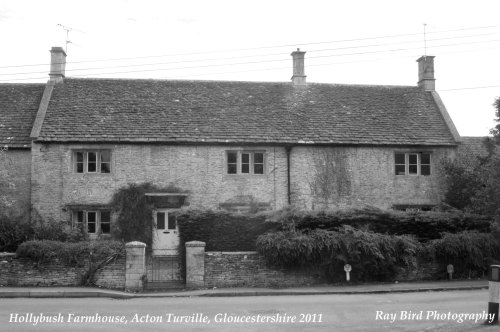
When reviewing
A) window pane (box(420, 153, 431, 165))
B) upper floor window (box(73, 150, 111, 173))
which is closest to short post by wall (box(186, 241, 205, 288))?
upper floor window (box(73, 150, 111, 173))

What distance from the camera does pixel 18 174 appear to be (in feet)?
84.3

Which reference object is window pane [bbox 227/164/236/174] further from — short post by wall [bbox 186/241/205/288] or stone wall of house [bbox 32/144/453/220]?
short post by wall [bbox 186/241/205/288]

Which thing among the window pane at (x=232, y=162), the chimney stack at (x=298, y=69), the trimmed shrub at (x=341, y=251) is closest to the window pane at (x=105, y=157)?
the window pane at (x=232, y=162)

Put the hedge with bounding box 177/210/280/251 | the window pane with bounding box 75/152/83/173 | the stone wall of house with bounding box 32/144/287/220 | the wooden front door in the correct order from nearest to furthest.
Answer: the hedge with bounding box 177/210/280/251, the wooden front door, the stone wall of house with bounding box 32/144/287/220, the window pane with bounding box 75/152/83/173

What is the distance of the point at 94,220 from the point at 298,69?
44.0 ft

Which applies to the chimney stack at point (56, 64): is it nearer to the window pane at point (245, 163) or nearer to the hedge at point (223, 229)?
the window pane at point (245, 163)

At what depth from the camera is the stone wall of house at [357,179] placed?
85.8ft

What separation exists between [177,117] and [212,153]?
2.75m

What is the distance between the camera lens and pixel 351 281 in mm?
18531

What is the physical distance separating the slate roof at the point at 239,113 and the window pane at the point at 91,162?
2.79 ft

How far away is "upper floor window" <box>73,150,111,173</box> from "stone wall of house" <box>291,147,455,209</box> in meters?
8.30

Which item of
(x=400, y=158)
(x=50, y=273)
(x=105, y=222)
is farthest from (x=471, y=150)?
(x=50, y=273)

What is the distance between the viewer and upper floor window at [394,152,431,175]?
2725cm

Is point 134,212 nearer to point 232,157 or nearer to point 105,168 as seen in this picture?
point 105,168
